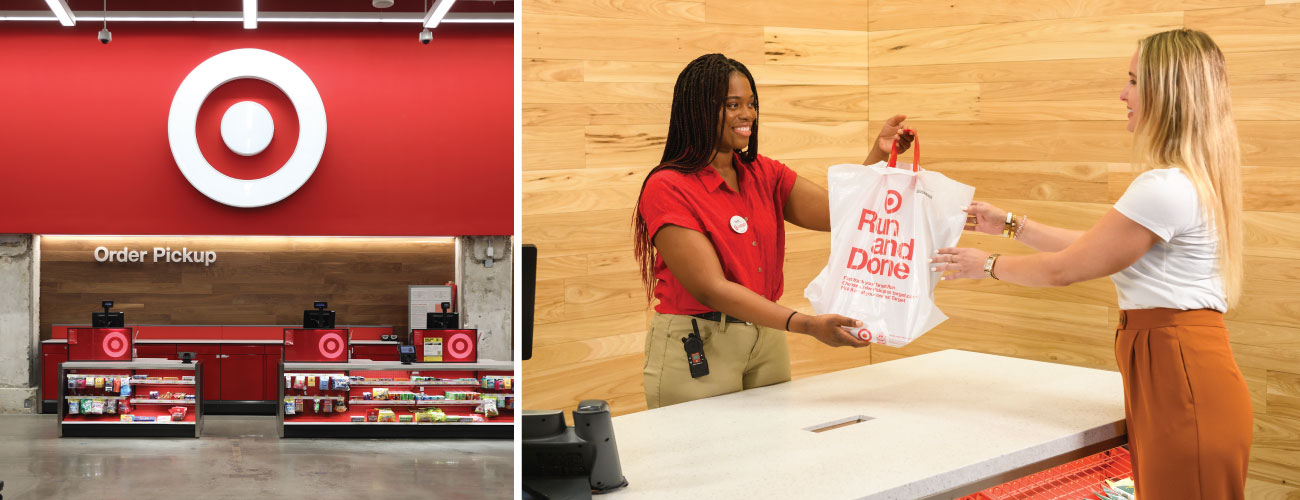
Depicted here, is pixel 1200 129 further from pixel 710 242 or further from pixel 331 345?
pixel 331 345

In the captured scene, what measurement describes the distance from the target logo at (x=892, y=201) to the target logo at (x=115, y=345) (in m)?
9.78

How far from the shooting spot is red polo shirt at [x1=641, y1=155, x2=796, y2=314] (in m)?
2.37

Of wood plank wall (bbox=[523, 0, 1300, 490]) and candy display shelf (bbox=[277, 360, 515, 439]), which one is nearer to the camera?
wood plank wall (bbox=[523, 0, 1300, 490])

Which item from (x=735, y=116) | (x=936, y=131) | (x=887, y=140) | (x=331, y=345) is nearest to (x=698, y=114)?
(x=735, y=116)

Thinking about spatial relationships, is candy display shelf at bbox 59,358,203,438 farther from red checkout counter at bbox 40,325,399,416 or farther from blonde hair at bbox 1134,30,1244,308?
blonde hair at bbox 1134,30,1244,308

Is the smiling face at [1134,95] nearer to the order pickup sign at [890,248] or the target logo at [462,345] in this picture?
the order pickup sign at [890,248]

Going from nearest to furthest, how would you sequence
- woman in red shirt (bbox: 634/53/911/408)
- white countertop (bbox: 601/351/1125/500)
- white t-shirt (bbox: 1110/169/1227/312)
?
white countertop (bbox: 601/351/1125/500) < white t-shirt (bbox: 1110/169/1227/312) < woman in red shirt (bbox: 634/53/911/408)

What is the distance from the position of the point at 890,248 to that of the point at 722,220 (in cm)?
41

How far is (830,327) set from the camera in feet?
7.13

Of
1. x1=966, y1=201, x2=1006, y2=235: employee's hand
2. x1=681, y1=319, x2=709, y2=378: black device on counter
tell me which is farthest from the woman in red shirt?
x1=966, y1=201, x2=1006, y2=235: employee's hand

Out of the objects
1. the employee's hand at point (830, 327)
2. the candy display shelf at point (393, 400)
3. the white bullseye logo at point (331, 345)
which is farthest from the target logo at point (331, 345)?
the employee's hand at point (830, 327)

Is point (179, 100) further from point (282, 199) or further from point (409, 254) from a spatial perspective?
point (409, 254)

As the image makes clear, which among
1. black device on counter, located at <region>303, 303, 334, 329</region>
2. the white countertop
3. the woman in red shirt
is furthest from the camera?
black device on counter, located at <region>303, 303, 334, 329</region>

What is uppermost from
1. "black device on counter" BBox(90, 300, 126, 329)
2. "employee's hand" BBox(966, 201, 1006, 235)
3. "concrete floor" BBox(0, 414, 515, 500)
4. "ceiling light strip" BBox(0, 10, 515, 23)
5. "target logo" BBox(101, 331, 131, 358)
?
"ceiling light strip" BBox(0, 10, 515, 23)
